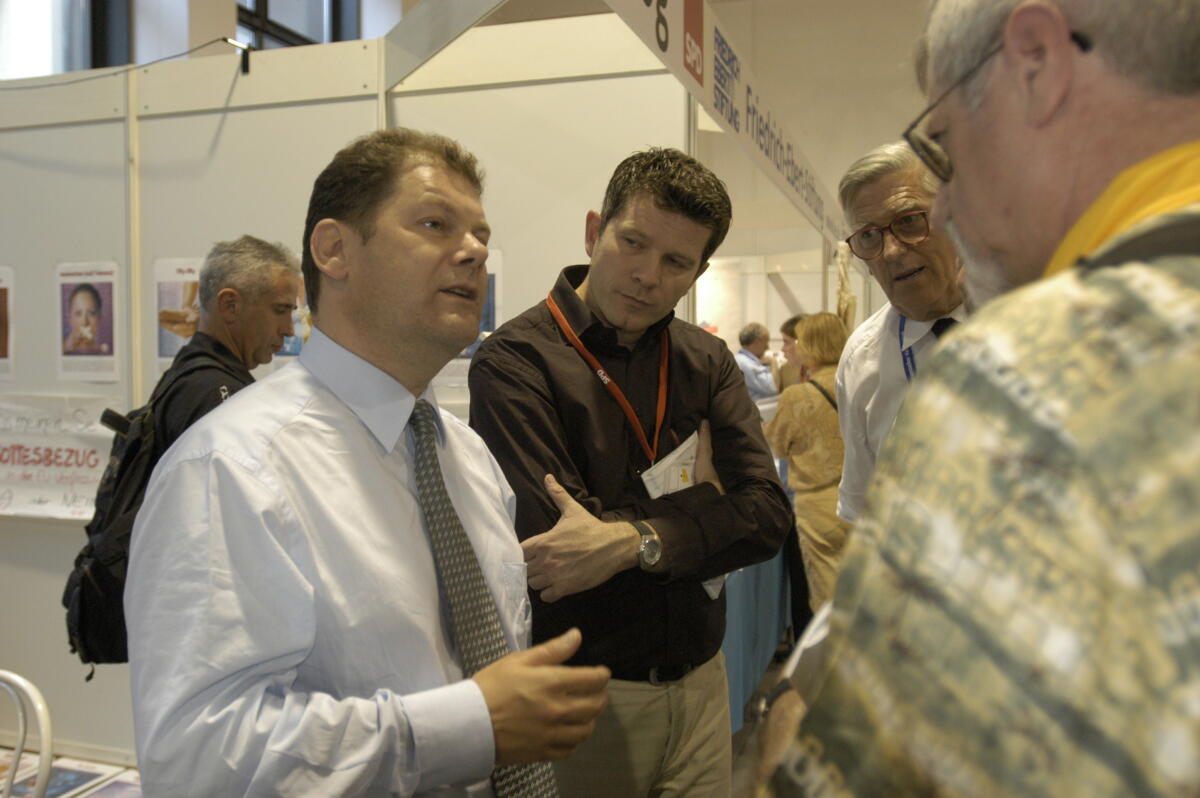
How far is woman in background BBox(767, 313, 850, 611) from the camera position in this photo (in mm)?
4207

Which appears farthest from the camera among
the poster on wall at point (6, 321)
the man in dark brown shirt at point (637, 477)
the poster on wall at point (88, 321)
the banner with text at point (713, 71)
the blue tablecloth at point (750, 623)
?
the poster on wall at point (6, 321)

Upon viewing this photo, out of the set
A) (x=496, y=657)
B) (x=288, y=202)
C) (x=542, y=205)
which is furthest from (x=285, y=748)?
(x=288, y=202)

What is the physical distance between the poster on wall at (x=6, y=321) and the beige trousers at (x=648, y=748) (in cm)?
333

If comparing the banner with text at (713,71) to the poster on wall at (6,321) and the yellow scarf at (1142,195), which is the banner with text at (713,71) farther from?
the poster on wall at (6,321)

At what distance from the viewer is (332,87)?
315 cm

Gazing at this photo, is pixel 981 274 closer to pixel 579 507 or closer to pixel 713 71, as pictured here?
pixel 579 507

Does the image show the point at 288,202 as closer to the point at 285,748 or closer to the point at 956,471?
the point at 285,748

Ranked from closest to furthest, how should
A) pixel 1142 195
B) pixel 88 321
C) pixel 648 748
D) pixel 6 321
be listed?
pixel 1142 195 → pixel 648 748 → pixel 88 321 → pixel 6 321

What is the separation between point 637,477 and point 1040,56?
118 centimetres

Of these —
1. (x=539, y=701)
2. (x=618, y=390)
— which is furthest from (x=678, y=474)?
(x=539, y=701)

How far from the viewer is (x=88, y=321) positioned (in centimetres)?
353

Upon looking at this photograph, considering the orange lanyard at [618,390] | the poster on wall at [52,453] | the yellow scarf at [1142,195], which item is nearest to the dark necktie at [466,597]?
the orange lanyard at [618,390]

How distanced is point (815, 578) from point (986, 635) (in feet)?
13.8

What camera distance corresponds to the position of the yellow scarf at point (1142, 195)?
519 mm
